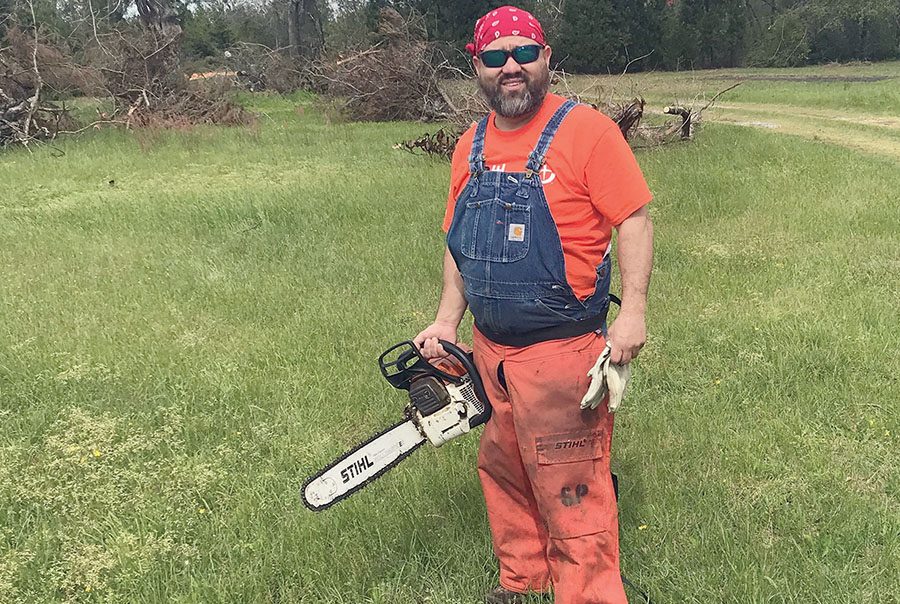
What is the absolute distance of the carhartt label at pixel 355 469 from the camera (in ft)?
8.06

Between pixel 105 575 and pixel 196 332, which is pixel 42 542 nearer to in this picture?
pixel 105 575

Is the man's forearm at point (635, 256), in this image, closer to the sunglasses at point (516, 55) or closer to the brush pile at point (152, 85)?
the sunglasses at point (516, 55)

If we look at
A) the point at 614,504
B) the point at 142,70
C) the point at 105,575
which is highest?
the point at 142,70

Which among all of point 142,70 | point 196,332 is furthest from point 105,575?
point 142,70

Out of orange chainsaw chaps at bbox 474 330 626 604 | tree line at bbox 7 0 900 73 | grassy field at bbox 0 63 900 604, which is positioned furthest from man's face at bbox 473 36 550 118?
tree line at bbox 7 0 900 73

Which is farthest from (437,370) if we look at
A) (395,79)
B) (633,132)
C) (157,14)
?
(157,14)

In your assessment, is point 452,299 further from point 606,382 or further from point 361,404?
point 361,404

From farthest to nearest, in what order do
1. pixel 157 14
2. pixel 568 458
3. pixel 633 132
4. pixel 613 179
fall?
1. pixel 157 14
2. pixel 633 132
3. pixel 568 458
4. pixel 613 179

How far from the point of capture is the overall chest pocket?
2.16 metres

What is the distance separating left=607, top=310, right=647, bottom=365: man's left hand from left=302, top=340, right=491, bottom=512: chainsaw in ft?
1.55

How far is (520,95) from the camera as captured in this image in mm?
Result: 2176

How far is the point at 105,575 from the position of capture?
2.85m

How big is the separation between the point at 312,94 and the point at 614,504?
2408 centimetres

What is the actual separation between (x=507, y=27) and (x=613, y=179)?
560 mm
